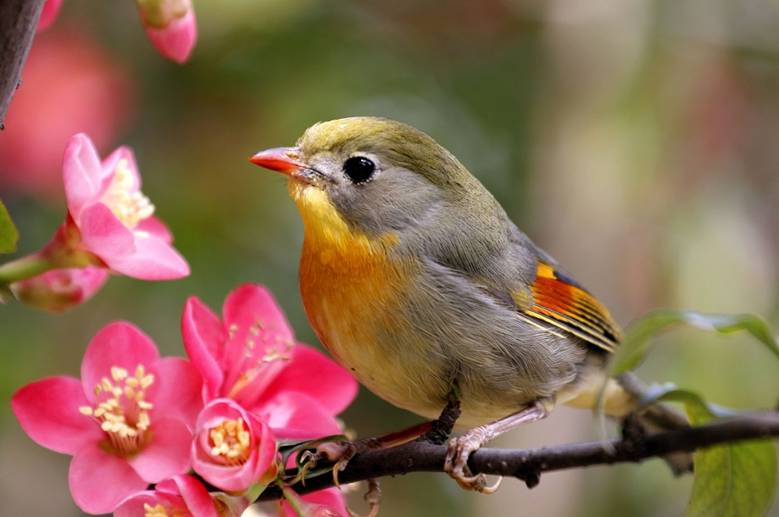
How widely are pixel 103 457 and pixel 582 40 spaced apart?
3.46 meters

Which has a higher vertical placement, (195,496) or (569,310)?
(569,310)

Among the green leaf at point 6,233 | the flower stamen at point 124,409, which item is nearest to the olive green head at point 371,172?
the flower stamen at point 124,409

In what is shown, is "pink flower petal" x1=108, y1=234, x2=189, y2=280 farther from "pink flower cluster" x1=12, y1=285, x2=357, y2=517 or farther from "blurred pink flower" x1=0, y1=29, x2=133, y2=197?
"blurred pink flower" x1=0, y1=29, x2=133, y2=197

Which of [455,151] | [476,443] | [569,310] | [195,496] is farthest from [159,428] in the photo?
[455,151]

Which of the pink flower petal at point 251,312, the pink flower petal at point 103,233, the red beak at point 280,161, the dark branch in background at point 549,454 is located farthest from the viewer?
the red beak at point 280,161

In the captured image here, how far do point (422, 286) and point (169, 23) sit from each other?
3.37ft

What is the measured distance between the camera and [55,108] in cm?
412

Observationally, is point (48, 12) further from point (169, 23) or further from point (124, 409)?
point (124, 409)

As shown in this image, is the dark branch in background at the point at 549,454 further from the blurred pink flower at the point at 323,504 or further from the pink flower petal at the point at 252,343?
the pink flower petal at the point at 252,343

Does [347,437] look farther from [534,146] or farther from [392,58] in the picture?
[392,58]

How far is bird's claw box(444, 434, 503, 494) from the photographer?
2.00m

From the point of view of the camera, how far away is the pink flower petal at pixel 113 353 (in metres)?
1.89

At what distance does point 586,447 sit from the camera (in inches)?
54.9

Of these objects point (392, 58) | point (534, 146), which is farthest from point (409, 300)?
point (392, 58)
